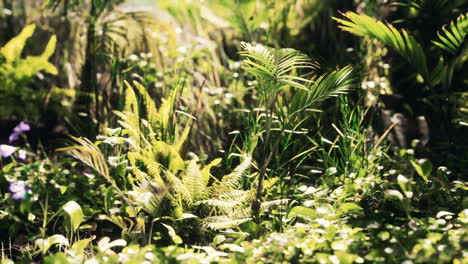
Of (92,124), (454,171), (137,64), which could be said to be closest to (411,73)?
(454,171)

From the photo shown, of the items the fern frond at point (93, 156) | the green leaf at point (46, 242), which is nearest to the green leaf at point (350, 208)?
the fern frond at point (93, 156)

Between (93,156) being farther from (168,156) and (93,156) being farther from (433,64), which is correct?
(433,64)

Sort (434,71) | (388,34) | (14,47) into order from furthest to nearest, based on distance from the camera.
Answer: (14,47) → (434,71) → (388,34)

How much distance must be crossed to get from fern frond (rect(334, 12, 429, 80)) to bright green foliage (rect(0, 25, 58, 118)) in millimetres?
2341

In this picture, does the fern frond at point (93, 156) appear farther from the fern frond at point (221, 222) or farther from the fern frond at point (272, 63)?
the fern frond at point (272, 63)

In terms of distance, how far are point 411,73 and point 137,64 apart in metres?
2.12

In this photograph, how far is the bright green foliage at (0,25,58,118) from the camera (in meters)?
3.42

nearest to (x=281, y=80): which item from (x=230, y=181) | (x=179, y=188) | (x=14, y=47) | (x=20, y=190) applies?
(x=230, y=181)

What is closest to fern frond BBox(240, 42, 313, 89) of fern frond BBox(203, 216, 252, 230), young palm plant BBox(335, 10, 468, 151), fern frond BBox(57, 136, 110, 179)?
young palm plant BBox(335, 10, 468, 151)

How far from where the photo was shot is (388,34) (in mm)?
2422

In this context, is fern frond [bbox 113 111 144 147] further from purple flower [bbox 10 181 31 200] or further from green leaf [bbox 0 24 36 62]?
green leaf [bbox 0 24 36 62]

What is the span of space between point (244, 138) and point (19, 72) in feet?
6.41

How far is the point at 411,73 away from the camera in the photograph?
3.24m

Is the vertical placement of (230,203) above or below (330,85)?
below
